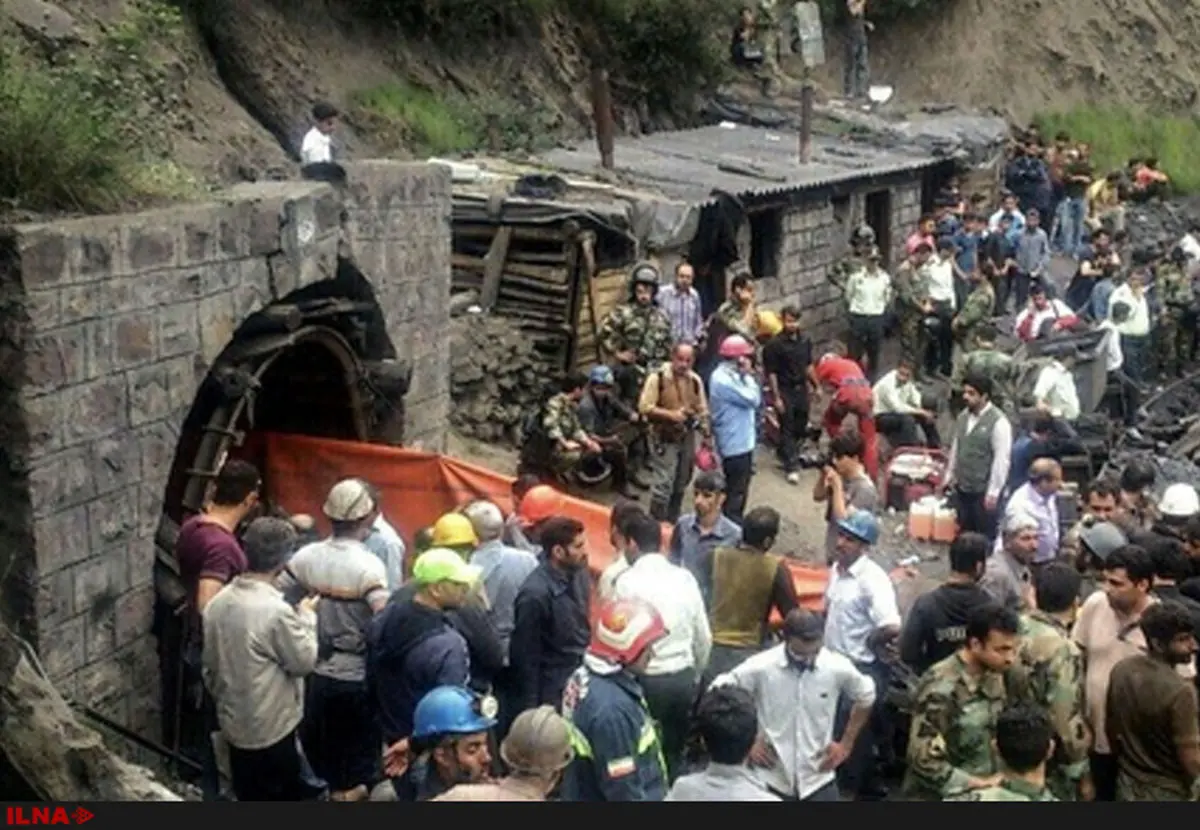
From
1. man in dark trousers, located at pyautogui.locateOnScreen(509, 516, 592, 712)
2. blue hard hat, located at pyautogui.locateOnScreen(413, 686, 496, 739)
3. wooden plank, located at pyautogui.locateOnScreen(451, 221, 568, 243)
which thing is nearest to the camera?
blue hard hat, located at pyautogui.locateOnScreen(413, 686, 496, 739)

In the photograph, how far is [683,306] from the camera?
1558 centimetres

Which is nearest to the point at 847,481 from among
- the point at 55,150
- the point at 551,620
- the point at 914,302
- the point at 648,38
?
the point at 551,620

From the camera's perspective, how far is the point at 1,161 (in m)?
9.12

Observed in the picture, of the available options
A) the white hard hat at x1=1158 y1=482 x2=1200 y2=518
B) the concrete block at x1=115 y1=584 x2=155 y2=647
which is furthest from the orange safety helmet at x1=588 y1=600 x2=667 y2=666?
the white hard hat at x1=1158 y1=482 x2=1200 y2=518

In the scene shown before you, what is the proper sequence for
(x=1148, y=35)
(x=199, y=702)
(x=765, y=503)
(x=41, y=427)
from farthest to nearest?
(x=1148, y=35) → (x=765, y=503) → (x=199, y=702) → (x=41, y=427)

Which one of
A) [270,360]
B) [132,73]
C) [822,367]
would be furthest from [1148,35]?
[270,360]

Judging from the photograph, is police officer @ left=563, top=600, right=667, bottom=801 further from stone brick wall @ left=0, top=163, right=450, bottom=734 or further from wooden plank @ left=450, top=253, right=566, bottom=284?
wooden plank @ left=450, top=253, right=566, bottom=284

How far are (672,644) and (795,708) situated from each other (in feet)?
2.31

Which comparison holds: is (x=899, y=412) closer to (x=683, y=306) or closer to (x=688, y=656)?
(x=683, y=306)

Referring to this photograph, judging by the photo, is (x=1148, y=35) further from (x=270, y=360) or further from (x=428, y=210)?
(x=270, y=360)

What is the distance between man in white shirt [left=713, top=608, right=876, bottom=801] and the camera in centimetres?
764

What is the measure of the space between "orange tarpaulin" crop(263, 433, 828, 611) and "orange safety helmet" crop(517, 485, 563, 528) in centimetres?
101

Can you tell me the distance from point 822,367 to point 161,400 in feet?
23.8

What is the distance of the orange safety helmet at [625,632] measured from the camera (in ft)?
23.0
